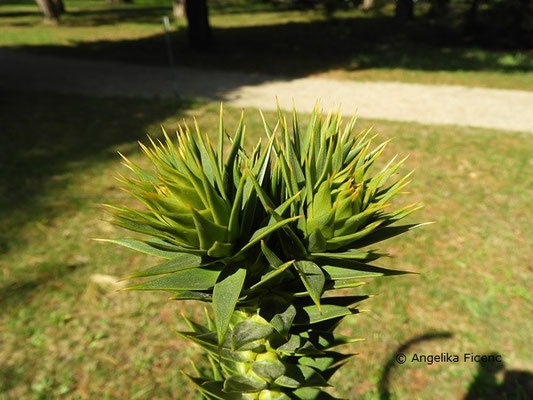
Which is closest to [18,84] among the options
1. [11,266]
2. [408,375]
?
[11,266]

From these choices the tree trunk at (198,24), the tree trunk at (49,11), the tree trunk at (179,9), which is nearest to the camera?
the tree trunk at (198,24)

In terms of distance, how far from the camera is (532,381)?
10.5ft

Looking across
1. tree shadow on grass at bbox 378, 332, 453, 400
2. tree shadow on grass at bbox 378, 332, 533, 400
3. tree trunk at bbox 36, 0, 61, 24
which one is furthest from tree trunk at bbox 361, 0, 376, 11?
tree shadow on grass at bbox 378, 332, 533, 400

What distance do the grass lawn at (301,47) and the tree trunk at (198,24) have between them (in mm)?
420

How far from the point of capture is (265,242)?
86cm

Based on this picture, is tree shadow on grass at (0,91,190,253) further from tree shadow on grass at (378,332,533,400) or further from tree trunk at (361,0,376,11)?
tree trunk at (361,0,376,11)

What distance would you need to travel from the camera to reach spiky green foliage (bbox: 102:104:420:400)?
78 cm

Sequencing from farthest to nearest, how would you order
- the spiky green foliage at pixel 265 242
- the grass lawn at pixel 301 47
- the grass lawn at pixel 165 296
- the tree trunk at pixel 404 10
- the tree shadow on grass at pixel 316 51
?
1. the tree trunk at pixel 404 10
2. the tree shadow on grass at pixel 316 51
3. the grass lawn at pixel 301 47
4. the grass lawn at pixel 165 296
5. the spiky green foliage at pixel 265 242

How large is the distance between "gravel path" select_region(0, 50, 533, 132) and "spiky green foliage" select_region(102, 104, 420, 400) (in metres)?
8.03

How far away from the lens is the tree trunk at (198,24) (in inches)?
526

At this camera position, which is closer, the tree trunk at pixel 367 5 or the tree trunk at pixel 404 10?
the tree trunk at pixel 404 10

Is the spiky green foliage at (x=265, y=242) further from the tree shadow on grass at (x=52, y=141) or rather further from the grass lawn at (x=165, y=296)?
the tree shadow on grass at (x=52, y=141)

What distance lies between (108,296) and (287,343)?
3434mm

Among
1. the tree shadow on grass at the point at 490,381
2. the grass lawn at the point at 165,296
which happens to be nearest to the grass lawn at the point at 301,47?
the grass lawn at the point at 165,296
